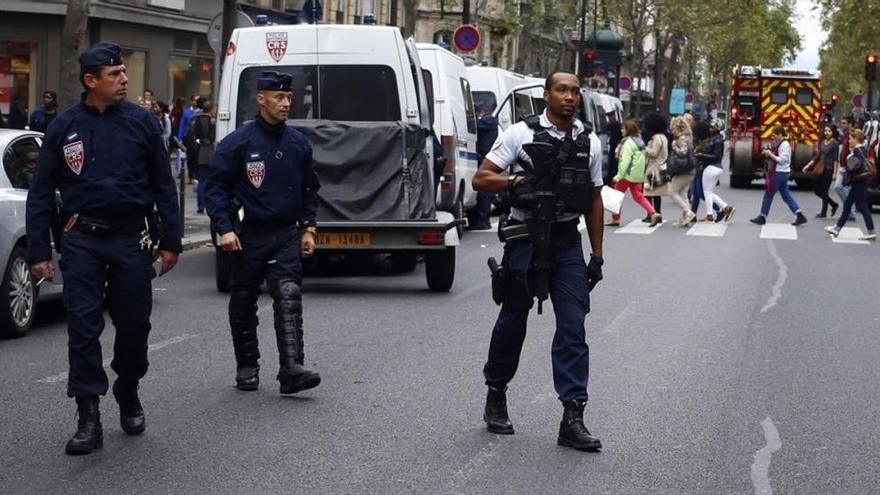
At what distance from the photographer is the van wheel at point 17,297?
11469mm

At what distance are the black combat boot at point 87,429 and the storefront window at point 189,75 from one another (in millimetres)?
32931

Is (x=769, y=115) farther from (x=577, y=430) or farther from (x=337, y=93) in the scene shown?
(x=577, y=430)

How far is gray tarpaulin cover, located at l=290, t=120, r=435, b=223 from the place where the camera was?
1484 centimetres

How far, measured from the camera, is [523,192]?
783 centimetres

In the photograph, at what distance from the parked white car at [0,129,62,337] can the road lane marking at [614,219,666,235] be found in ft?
43.0

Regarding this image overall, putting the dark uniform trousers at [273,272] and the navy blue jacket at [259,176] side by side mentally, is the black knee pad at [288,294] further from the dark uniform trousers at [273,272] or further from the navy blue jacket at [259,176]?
the navy blue jacket at [259,176]

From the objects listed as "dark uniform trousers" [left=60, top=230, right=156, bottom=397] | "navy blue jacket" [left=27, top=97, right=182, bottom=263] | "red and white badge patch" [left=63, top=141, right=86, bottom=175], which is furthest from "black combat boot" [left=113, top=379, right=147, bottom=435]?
"red and white badge patch" [left=63, top=141, right=86, bottom=175]

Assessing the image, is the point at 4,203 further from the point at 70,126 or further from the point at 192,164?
the point at 192,164

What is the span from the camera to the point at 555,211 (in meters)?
7.84

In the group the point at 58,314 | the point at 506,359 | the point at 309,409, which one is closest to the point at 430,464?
the point at 506,359

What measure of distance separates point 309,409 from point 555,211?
1.89 m

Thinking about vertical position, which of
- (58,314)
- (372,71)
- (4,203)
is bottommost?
(58,314)

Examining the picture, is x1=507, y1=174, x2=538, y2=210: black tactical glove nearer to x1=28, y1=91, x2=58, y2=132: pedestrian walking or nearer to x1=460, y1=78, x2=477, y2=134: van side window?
x1=460, y1=78, x2=477, y2=134: van side window

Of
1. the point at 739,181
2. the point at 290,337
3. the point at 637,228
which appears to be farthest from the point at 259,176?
the point at 739,181
